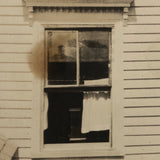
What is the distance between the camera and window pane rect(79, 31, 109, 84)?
203 inches

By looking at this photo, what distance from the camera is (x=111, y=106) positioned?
5.16 meters

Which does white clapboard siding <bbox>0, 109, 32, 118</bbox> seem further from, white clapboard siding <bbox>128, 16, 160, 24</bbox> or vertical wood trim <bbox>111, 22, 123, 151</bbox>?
white clapboard siding <bbox>128, 16, 160, 24</bbox>

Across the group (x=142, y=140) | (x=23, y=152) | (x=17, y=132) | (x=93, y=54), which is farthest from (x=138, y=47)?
(x=23, y=152)

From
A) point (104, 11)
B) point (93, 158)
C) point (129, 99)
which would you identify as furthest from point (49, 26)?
point (93, 158)

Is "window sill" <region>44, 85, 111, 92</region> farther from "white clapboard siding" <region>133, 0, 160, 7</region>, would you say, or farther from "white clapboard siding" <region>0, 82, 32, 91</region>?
"white clapboard siding" <region>133, 0, 160, 7</region>

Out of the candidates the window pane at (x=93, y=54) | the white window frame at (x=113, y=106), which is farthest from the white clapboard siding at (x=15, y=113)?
the window pane at (x=93, y=54)

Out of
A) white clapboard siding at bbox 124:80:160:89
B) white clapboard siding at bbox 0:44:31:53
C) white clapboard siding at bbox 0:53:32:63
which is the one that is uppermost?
white clapboard siding at bbox 0:44:31:53

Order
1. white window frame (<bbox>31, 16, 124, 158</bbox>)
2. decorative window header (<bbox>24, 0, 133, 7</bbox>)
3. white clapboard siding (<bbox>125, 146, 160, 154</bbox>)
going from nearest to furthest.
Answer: decorative window header (<bbox>24, 0, 133, 7</bbox>) → white window frame (<bbox>31, 16, 124, 158</bbox>) → white clapboard siding (<bbox>125, 146, 160, 154</bbox>)

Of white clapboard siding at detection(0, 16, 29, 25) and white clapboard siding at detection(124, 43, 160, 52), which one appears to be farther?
white clapboard siding at detection(124, 43, 160, 52)

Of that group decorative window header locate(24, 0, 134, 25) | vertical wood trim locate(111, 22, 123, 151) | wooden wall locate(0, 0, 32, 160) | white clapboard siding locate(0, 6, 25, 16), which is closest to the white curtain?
vertical wood trim locate(111, 22, 123, 151)

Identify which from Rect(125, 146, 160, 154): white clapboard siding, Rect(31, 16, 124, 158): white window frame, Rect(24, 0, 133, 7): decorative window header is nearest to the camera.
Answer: Rect(24, 0, 133, 7): decorative window header

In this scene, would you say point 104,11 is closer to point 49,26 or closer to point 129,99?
point 49,26

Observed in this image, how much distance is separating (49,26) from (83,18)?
641mm

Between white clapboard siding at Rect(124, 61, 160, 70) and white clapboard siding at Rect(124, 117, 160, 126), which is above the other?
white clapboard siding at Rect(124, 61, 160, 70)
